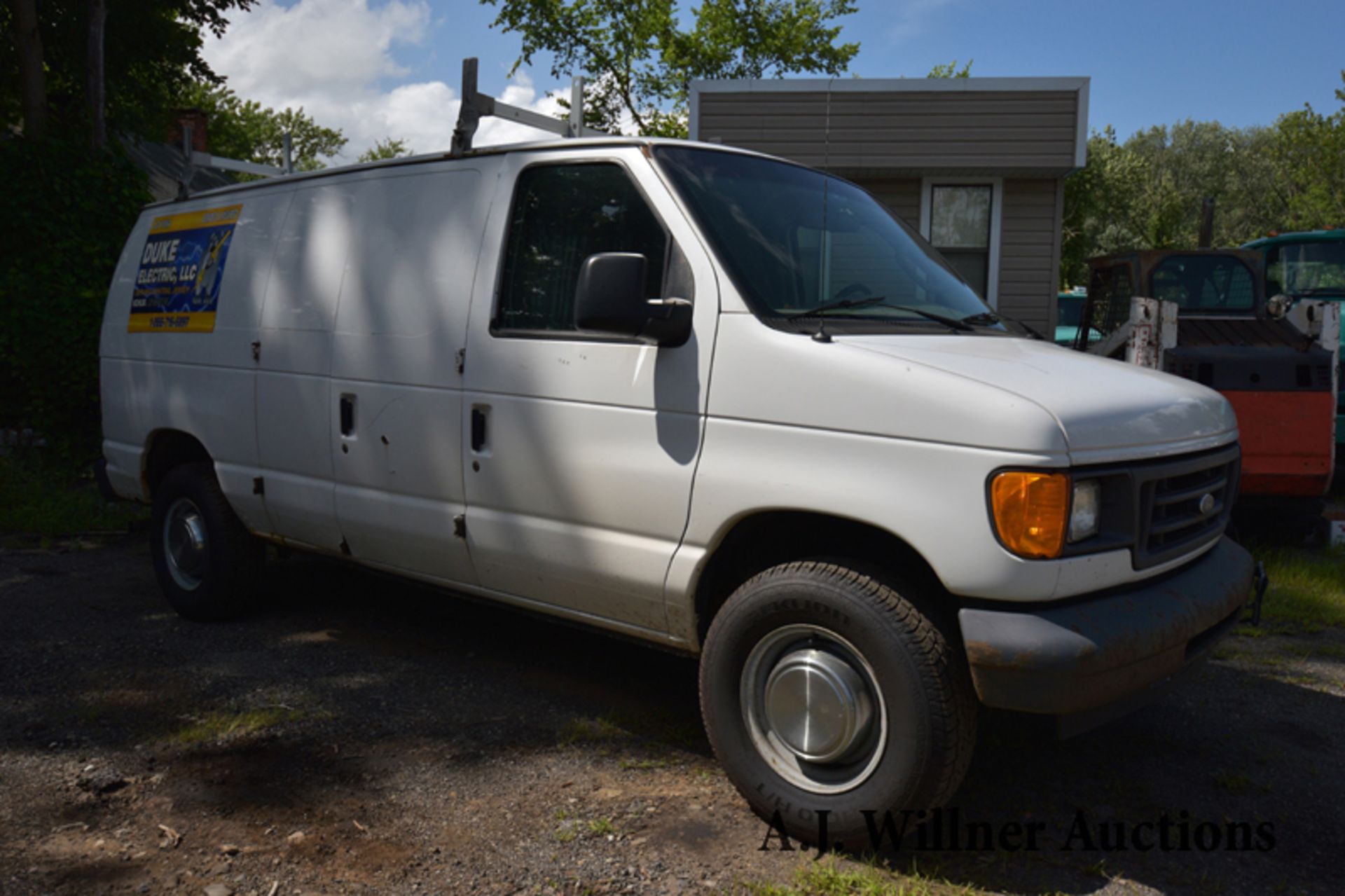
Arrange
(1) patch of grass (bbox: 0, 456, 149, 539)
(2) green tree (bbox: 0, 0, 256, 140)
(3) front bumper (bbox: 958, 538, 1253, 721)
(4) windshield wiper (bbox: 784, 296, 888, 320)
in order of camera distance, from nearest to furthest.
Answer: (3) front bumper (bbox: 958, 538, 1253, 721) < (4) windshield wiper (bbox: 784, 296, 888, 320) < (1) patch of grass (bbox: 0, 456, 149, 539) < (2) green tree (bbox: 0, 0, 256, 140)

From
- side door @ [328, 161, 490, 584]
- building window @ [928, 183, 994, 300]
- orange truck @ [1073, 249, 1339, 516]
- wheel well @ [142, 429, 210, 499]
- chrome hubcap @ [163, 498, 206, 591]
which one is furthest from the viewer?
building window @ [928, 183, 994, 300]

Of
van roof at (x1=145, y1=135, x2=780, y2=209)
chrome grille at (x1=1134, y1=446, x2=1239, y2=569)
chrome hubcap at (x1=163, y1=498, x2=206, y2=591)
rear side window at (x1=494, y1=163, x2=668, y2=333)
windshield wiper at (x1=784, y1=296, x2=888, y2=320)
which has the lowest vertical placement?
chrome hubcap at (x1=163, y1=498, x2=206, y2=591)

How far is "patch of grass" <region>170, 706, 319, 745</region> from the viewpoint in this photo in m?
4.10

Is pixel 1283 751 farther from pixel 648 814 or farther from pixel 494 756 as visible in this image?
pixel 494 756

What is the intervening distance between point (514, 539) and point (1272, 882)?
265 centimetres

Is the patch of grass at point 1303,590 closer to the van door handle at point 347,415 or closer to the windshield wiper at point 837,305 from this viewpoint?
the windshield wiper at point 837,305

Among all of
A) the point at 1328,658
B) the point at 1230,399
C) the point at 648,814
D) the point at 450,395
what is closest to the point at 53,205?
the point at 450,395

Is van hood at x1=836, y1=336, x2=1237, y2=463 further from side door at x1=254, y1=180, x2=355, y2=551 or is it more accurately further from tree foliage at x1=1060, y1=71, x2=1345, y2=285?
tree foliage at x1=1060, y1=71, x2=1345, y2=285

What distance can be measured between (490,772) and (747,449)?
149cm

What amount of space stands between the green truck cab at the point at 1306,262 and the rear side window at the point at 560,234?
8.30 m

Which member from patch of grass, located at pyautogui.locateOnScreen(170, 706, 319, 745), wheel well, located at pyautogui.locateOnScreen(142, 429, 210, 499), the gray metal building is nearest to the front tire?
patch of grass, located at pyautogui.locateOnScreen(170, 706, 319, 745)

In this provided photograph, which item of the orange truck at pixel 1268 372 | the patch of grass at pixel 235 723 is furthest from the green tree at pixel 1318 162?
the patch of grass at pixel 235 723

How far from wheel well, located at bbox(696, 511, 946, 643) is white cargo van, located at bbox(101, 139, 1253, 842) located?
1 cm

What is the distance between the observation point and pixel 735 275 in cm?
351
